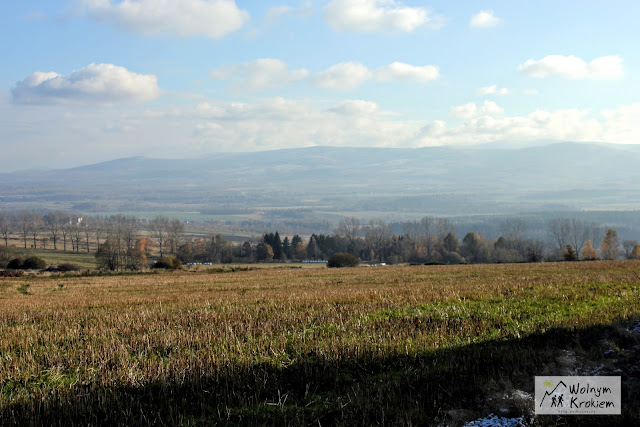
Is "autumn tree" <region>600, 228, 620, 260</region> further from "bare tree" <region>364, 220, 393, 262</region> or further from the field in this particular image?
the field

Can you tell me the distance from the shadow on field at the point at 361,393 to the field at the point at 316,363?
2 cm

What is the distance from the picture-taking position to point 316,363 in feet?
26.4

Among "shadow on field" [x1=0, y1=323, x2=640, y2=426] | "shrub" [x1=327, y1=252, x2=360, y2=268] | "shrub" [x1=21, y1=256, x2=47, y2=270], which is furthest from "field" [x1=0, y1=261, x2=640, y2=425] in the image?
"shrub" [x1=21, y1=256, x2=47, y2=270]

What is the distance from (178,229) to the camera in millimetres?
138500

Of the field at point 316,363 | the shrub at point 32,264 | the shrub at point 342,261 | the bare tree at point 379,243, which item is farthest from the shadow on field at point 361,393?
the bare tree at point 379,243

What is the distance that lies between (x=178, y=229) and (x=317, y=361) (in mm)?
136886

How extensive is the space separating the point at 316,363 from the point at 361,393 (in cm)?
161

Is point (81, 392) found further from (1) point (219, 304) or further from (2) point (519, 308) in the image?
(2) point (519, 308)

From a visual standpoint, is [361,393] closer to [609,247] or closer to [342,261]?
[342,261]

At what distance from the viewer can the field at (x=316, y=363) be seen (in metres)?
6.18

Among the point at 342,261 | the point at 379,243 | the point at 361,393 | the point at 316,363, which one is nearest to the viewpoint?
the point at 361,393

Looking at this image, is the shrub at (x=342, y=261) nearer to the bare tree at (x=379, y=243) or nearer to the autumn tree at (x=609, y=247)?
the bare tree at (x=379, y=243)

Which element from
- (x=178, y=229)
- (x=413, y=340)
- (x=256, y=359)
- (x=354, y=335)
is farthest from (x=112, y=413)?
(x=178, y=229)

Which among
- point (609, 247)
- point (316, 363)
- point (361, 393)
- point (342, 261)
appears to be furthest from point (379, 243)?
point (361, 393)
